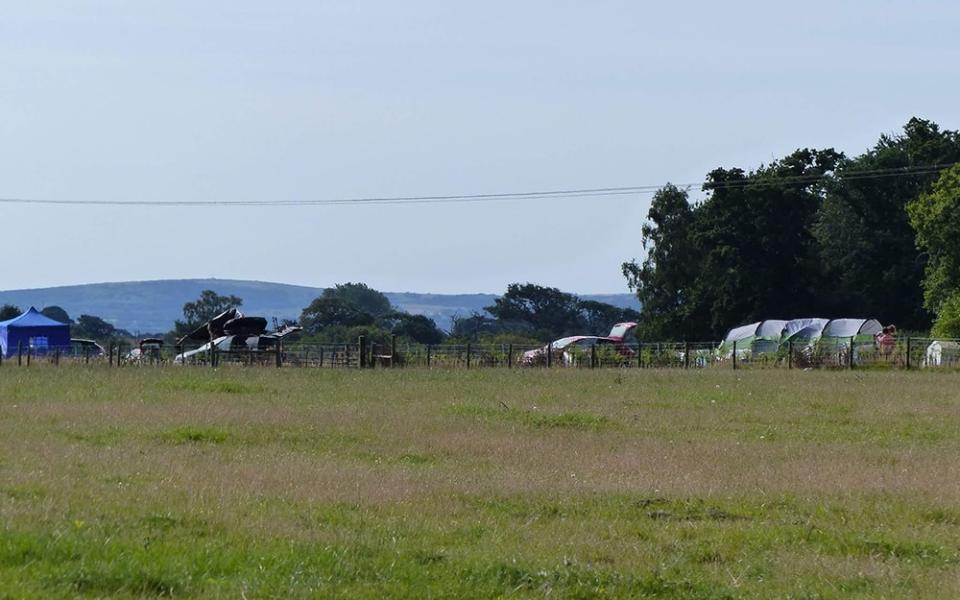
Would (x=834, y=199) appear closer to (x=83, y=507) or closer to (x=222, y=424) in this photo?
(x=222, y=424)

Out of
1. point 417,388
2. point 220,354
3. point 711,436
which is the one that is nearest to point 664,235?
point 220,354

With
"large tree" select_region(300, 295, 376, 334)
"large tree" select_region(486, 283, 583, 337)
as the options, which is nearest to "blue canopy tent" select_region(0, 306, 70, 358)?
"large tree" select_region(300, 295, 376, 334)

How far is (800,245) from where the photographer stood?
75500 mm

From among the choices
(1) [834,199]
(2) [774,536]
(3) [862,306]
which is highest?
(1) [834,199]

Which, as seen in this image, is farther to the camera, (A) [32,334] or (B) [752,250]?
(B) [752,250]

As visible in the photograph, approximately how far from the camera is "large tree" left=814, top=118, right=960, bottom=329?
7606 cm

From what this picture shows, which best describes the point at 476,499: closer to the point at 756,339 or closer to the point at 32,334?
the point at 756,339

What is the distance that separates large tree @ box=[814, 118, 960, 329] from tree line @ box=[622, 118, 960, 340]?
0.05 metres

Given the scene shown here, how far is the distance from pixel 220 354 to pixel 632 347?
1629 cm

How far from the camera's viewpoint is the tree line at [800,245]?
2926 inches

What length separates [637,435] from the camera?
2197 centimetres

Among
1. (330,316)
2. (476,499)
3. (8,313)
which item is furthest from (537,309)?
(476,499)

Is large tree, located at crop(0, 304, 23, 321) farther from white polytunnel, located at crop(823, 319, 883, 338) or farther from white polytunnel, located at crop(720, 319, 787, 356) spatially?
white polytunnel, located at crop(823, 319, 883, 338)

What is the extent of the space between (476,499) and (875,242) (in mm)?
66507
